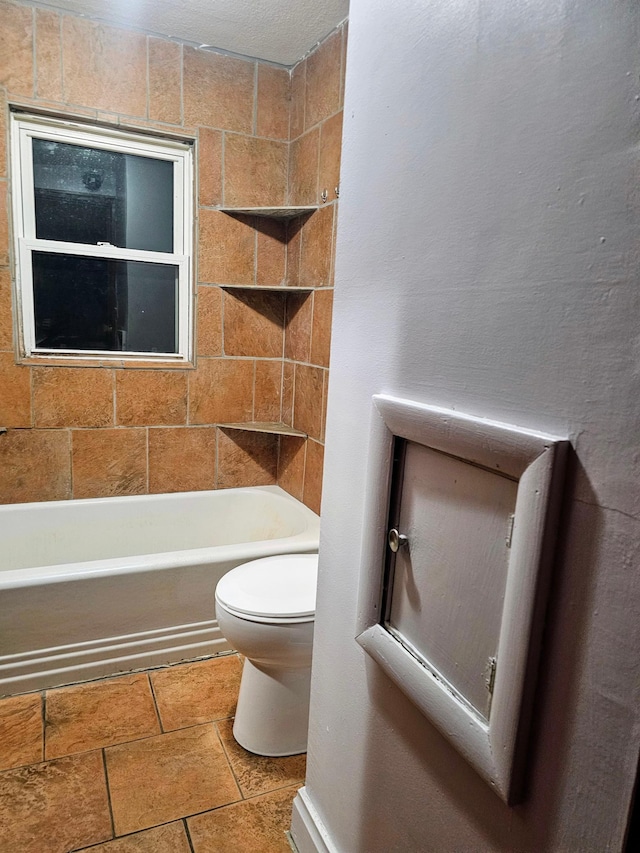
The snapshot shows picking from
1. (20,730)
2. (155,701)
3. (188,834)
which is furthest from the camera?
(155,701)

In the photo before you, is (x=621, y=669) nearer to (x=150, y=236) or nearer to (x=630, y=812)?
(x=630, y=812)

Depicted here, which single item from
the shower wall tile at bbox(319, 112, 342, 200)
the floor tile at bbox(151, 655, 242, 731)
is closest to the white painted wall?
the floor tile at bbox(151, 655, 242, 731)

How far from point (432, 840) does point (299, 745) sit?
0.97 m

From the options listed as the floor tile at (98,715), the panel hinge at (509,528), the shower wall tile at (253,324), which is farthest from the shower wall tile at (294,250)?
the panel hinge at (509,528)

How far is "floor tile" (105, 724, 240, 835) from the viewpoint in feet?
4.89

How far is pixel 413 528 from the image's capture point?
2.98 ft

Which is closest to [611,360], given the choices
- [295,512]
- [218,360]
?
[295,512]

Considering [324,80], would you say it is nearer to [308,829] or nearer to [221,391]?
Result: [221,391]

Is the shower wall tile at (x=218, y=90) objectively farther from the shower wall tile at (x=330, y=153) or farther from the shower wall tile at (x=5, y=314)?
the shower wall tile at (x=5, y=314)

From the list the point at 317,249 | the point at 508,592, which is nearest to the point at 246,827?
the point at 508,592

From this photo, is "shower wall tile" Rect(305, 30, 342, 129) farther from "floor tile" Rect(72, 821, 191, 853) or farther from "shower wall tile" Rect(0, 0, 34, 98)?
"floor tile" Rect(72, 821, 191, 853)

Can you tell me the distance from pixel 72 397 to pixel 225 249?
3.29ft

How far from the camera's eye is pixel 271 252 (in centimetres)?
280

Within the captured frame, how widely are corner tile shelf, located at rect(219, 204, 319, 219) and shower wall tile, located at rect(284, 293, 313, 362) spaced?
0.37 meters
